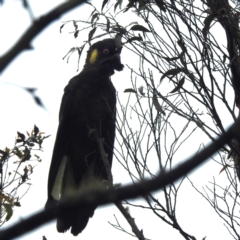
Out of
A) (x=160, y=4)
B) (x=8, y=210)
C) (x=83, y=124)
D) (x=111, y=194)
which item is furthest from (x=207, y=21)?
(x=111, y=194)

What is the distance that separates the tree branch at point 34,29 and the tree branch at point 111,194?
0.28 m

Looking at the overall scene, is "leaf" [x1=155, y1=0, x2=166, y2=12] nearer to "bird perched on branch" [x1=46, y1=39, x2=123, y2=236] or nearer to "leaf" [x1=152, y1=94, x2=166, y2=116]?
"leaf" [x1=152, y1=94, x2=166, y2=116]

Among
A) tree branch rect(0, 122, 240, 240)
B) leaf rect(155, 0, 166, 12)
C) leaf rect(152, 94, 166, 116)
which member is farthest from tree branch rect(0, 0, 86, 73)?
leaf rect(155, 0, 166, 12)

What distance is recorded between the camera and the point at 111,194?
2.67ft

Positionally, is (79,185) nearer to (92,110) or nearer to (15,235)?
(92,110)

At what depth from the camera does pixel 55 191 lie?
472cm

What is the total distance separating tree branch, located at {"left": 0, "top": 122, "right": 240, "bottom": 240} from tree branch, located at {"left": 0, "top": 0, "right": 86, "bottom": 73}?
0.90 ft

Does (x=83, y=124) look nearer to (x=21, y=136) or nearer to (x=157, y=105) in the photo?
(x=21, y=136)

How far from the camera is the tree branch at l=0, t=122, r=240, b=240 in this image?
0.79m

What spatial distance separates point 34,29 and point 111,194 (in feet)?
1.04

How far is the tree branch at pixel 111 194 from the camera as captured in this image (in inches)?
31.3

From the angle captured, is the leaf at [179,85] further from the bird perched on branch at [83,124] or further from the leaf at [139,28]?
the bird perched on branch at [83,124]

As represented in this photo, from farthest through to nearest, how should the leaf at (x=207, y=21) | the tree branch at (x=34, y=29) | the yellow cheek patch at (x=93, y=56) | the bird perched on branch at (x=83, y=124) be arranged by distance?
1. the yellow cheek patch at (x=93, y=56)
2. the bird perched on branch at (x=83, y=124)
3. the leaf at (x=207, y=21)
4. the tree branch at (x=34, y=29)

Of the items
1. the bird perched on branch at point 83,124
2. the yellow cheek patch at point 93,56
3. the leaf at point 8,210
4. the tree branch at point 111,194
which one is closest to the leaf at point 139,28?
the leaf at point 8,210
